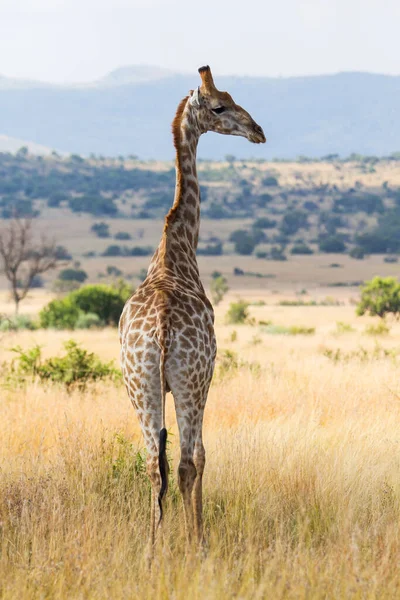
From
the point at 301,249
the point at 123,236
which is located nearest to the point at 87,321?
the point at 301,249

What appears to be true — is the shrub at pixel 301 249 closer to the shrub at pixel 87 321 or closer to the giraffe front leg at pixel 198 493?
the shrub at pixel 87 321

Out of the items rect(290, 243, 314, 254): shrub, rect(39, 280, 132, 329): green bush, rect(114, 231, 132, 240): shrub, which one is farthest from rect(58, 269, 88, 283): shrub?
rect(39, 280, 132, 329): green bush

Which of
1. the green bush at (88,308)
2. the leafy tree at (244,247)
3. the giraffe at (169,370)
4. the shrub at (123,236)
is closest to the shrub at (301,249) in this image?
the leafy tree at (244,247)

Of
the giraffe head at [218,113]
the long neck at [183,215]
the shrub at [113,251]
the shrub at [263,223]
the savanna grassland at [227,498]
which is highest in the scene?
the shrub at [263,223]

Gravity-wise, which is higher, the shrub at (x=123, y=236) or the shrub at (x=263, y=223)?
the shrub at (x=263, y=223)

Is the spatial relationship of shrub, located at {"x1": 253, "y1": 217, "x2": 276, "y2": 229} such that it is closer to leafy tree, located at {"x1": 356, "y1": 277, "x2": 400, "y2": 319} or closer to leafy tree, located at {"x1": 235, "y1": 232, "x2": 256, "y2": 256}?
leafy tree, located at {"x1": 235, "y1": 232, "x2": 256, "y2": 256}

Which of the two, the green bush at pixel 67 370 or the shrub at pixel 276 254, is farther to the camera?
the shrub at pixel 276 254

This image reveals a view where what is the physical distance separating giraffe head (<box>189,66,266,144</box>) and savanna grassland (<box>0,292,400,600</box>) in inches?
92.0

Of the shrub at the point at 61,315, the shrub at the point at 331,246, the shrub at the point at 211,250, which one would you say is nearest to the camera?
the shrub at the point at 61,315

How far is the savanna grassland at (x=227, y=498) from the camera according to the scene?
15.1 ft

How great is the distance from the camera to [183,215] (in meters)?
6.35

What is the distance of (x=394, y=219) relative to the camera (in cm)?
9000

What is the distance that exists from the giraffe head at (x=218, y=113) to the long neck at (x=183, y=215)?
0.25 ft

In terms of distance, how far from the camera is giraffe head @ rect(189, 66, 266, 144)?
659cm
